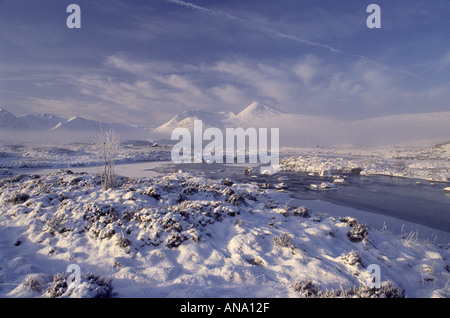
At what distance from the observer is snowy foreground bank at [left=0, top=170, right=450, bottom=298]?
14.6ft

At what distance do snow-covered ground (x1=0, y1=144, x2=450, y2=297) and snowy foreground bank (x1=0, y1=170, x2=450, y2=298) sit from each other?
1.1 inches

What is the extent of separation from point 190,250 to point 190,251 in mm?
45

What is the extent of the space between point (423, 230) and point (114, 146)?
48.3ft

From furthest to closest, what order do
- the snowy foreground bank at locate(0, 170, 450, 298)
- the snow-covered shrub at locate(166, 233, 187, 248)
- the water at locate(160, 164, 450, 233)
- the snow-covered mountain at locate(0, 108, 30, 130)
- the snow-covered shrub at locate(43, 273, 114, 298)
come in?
the snow-covered mountain at locate(0, 108, 30, 130) < the water at locate(160, 164, 450, 233) < the snow-covered shrub at locate(166, 233, 187, 248) < the snowy foreground bank at locate(0, 170, 450, 298) < the snow-covered shrub at locate(43, 273, 114, 298)

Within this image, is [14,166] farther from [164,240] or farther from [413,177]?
[413,177]

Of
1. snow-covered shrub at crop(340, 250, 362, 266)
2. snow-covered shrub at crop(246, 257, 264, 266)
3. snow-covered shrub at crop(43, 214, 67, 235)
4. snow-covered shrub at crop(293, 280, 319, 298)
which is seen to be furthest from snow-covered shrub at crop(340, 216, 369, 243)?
snow-covered shrub at crop(43, 214, 67, 235)

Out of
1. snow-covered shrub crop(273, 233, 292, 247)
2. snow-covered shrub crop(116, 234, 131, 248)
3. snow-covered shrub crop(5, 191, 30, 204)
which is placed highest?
snow-covered shrub crop(5, 191, 30, 204)

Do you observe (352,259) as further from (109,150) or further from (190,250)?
(109,150)

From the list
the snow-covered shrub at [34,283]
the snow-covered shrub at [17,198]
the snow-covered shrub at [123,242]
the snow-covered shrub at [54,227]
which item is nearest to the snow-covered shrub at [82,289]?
the snow-covered shrub at [34,283]

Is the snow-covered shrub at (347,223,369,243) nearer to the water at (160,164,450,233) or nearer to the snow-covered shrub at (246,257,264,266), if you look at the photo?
the snow-covered shrub at (246,257,264,266)

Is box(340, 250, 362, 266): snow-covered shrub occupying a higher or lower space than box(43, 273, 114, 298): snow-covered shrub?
lower

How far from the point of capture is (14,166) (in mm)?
25266

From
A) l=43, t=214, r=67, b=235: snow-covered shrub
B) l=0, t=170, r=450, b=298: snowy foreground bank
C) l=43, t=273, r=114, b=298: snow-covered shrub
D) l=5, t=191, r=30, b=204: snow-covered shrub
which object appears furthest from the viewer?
l=5, t=191, r=30, b=204: snow-covered shrub
